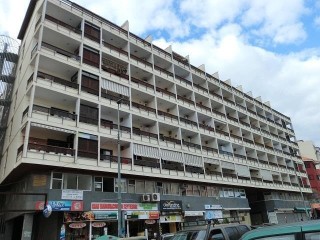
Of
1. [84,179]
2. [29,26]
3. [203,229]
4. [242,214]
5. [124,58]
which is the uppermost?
[29,26]

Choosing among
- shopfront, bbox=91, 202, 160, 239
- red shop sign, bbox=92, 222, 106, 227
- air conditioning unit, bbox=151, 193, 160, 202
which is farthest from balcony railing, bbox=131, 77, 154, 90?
red shop sign, bbox=92, 222, 106, 227

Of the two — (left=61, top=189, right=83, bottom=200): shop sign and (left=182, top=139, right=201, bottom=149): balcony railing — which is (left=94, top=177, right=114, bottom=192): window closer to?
(left=61, top=189, right=83, bottom=200): shop sign

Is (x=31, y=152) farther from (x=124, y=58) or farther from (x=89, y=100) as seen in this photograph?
(x=124, y=58)

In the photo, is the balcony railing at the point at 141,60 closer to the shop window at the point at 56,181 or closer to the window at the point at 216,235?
the shop window at the point at 56,181

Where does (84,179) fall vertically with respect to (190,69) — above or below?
below

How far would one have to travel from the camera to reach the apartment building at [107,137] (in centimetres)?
2589

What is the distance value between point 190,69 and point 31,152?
27.8 meters

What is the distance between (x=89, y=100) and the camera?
29828 millimetres

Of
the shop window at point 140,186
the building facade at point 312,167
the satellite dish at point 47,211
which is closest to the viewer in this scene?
the satellite dish at point 47,211

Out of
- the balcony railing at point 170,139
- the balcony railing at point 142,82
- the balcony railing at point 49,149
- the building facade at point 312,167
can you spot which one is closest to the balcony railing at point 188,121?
the balcony railing at point 170,139

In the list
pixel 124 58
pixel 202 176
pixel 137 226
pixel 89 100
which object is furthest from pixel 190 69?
pixel 137 226

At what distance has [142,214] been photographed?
30.3 m

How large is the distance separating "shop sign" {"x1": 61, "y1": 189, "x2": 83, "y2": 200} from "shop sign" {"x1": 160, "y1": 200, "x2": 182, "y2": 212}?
30.5 feet

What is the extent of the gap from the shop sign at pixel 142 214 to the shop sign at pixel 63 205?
510cm
